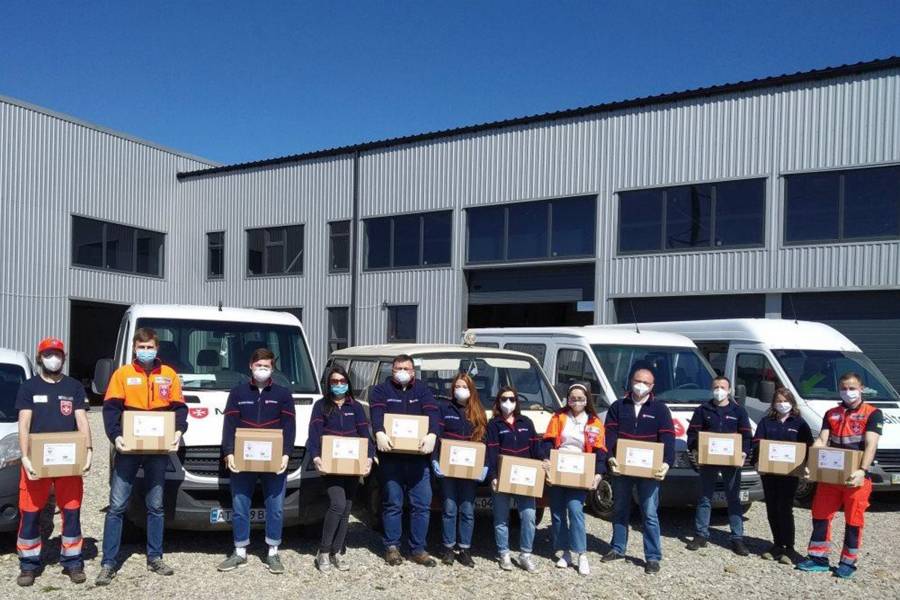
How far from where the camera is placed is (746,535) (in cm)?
854

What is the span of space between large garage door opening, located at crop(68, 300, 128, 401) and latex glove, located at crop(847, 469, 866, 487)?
2425cm

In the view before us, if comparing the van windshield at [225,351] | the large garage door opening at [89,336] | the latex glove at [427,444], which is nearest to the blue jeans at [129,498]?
the van windshield at [225,351]

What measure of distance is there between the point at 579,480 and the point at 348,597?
6.65 ft

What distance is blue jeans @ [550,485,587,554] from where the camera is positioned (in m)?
6.93

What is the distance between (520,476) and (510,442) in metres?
0.30

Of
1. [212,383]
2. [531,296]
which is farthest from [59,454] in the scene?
[531,296]

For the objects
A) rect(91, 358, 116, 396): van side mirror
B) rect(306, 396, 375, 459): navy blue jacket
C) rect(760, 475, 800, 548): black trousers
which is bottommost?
rect(760, 475, 800, 548): black trousers

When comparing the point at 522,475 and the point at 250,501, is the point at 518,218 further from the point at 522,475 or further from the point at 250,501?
the point at 250,501

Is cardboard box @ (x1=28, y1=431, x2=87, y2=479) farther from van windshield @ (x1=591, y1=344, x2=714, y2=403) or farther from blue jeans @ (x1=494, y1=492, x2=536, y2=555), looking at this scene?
van windshield @ (x1=591, y1=344, x2=714, y2=403)

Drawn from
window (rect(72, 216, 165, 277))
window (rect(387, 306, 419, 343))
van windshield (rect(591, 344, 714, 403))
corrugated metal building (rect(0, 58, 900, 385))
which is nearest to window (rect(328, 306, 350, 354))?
corrugated metal building (rect(0, 58, 900, 385))

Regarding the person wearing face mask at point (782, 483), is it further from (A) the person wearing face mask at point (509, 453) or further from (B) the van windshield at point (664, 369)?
(A) the person wearing face mask at point (509, 453)

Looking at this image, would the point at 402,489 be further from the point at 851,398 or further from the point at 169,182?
the point at 169,182

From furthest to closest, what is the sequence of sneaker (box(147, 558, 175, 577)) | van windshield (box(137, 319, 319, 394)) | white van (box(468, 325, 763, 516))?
white van (box(468, 325, 763, 516)) → van windshield (box(137, 319, 319, 394)) → sneaker (box(147, 558, 175, 577))

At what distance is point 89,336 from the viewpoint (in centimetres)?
2838
